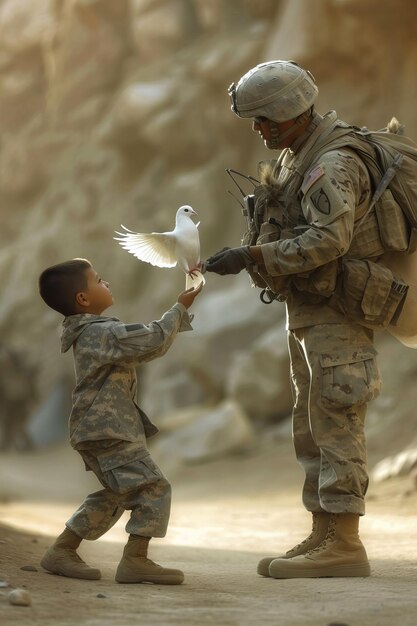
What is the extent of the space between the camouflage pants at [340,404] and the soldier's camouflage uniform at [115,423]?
54cm

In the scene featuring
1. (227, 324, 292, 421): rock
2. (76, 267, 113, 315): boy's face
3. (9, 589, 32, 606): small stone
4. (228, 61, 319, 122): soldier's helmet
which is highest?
(227, 324, 292, 421): rock

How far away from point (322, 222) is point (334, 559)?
3.93 ft

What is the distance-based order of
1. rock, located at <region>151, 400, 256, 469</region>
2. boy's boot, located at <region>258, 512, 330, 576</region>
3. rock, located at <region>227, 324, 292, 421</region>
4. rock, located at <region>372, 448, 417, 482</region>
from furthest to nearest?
1. rock, located at <region>227, 324, 292, 421</region>
2. rock, located at <region>151, 400, 256, 469</region>
3. rock, located at <region>372, 448, 417, 482</region>
4. boy's boot, located at <region>258, 512, 330, 576</region>

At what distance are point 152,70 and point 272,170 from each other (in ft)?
47.4

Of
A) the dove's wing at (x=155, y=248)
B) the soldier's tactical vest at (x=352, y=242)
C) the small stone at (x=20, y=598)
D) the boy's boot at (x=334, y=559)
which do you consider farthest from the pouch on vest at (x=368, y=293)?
the small stone at (x=20, y=598)

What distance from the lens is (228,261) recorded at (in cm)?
379

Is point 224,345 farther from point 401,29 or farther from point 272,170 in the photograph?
point 272,170

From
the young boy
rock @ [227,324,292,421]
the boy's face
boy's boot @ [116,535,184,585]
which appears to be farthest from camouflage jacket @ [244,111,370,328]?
rock @ [227,324,292,421]

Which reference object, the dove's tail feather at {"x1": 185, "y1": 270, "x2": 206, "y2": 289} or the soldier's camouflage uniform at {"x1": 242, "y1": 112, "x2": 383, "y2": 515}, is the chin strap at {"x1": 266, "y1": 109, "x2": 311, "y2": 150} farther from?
the dove's tail feather at {"x1": 185, "y1": 270, "x2": 206, "y2": 289}

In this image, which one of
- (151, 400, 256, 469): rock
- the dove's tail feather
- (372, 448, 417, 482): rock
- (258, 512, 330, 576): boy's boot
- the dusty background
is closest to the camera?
the dove's tail feather

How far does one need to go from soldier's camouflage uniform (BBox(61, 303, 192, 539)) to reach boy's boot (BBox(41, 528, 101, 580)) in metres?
0.08

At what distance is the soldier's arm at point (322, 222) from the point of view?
3.72 meters

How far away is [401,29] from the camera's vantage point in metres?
12.9

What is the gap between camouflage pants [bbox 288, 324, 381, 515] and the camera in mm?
3855
